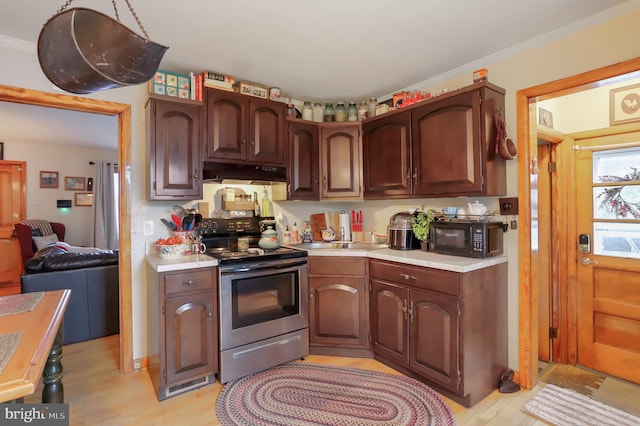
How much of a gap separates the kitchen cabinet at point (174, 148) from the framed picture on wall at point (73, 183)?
5068mm

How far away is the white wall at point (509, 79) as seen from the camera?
6.32 ft

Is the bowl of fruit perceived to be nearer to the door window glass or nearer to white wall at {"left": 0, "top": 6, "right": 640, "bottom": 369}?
white wall at {"left": 0, "top": 6, "right": 640, "bottom": 369}

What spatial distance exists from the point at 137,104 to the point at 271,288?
183cm

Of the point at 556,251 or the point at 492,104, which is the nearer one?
the point at 492,104

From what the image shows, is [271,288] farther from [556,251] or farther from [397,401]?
[556,251]

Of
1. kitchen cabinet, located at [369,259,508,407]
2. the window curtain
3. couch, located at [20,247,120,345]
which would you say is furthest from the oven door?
the window curtain

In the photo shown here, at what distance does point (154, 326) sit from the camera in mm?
2303

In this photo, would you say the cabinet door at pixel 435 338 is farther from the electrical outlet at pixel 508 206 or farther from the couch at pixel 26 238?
the couch at pixel 26 238

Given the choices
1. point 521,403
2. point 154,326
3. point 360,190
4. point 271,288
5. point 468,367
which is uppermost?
point 360,190

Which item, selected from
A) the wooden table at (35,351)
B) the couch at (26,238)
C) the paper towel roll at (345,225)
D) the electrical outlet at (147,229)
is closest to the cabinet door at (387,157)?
the paper towel roll at (345,225)

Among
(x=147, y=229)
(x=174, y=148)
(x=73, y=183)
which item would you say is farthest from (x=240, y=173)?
(x=73, y=183)

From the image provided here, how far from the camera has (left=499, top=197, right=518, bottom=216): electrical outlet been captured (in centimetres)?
231

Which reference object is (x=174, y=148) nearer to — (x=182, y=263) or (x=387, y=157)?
(x=182, y=263)

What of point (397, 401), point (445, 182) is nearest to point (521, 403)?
point (397, 401)
